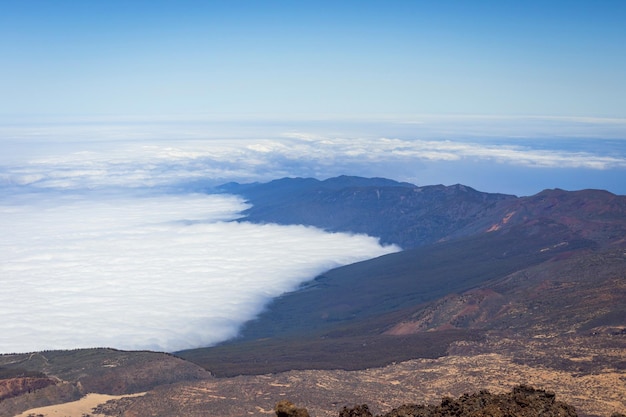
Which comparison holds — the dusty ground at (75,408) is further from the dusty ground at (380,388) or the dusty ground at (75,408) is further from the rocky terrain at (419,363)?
the dusty ground at (380,388)

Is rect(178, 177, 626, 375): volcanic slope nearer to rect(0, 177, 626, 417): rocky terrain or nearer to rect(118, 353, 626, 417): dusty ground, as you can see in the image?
rect(0, 177, 626, 417): rocky terrain

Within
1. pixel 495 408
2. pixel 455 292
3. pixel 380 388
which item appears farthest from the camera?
pixel 455 292

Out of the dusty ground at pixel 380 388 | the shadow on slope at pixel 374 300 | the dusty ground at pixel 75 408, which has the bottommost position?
the shadow on slope at pixel 374 300

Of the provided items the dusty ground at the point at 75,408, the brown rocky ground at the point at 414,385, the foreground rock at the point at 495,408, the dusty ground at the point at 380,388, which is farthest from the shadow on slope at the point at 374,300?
the foreground rock at the point at 495,408

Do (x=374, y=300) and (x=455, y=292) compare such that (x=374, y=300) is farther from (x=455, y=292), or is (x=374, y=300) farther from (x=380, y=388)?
(x=380, y=388)

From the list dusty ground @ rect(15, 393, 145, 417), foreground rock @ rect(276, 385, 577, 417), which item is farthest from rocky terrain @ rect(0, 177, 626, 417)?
dusty ground @ rect(15, 393, 145, 417)

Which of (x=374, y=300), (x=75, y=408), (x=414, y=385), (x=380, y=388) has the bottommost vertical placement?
(x=374, y=300)

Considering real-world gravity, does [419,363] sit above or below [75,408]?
above

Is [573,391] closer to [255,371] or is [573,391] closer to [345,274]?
[255,371]

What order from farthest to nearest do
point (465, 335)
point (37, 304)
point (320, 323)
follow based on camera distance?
point (37, 304)
point (320, 323)
point (465, 335)

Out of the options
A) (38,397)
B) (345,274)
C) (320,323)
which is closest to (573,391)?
(38,397)

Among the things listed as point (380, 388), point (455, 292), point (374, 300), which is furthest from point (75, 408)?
point (374, 300)
